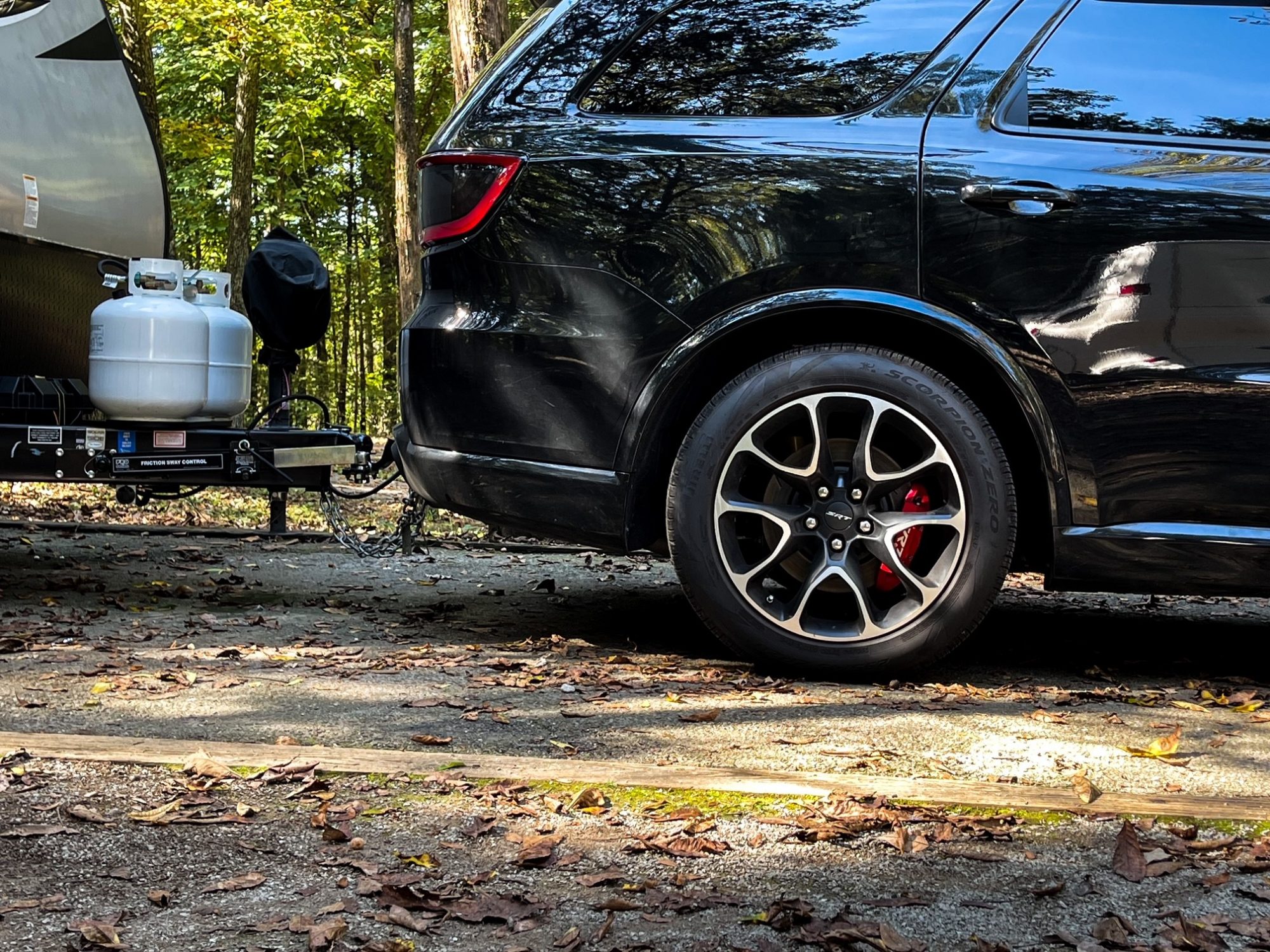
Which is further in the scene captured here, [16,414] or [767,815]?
[16,414]

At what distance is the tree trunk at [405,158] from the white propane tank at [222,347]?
8.08 m

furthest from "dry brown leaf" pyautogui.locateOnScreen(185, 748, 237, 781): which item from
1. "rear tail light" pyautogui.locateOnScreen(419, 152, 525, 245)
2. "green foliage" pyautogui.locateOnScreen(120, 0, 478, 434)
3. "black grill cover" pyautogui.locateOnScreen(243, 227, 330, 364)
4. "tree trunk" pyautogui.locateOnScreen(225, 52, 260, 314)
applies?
"tree trunk" pyautogui.locateOnScreen(225, 52, 260, 314)

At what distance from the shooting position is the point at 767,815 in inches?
99.1

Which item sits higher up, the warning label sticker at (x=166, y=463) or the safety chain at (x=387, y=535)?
the warning label sticker at (x=166, y=463)

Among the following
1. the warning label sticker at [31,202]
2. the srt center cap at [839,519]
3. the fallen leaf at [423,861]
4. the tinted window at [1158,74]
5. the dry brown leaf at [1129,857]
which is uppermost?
the tinted window at [1158,74]

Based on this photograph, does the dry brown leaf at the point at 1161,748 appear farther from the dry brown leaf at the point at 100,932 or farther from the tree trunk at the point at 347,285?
the tree trunk at the point at 347,285

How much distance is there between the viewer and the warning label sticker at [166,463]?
482 cm

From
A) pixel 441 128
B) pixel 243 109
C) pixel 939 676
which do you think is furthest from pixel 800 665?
pixel 243 109

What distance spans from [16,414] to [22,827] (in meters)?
3.15

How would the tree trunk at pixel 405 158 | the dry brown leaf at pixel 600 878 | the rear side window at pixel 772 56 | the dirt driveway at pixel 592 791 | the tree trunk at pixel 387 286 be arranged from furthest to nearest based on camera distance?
the tree trunk at pixel 387 286 → the tree trunk at pixel 405 158 → the rear side window at pixel 772 56 → the dry brown leaf at pixel 600 878 → the dirt driveway at pixel 592 791

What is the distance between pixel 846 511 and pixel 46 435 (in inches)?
113

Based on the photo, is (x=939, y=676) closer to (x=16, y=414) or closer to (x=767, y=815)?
(x=767, y=815)

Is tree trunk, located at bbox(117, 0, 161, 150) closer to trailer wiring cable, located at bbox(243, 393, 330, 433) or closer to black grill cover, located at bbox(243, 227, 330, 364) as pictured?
black grill cover, located at bbox(243, 227, 330, 364)

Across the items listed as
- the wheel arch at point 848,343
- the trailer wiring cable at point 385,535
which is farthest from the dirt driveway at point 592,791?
the wheel arch at point 848,343
